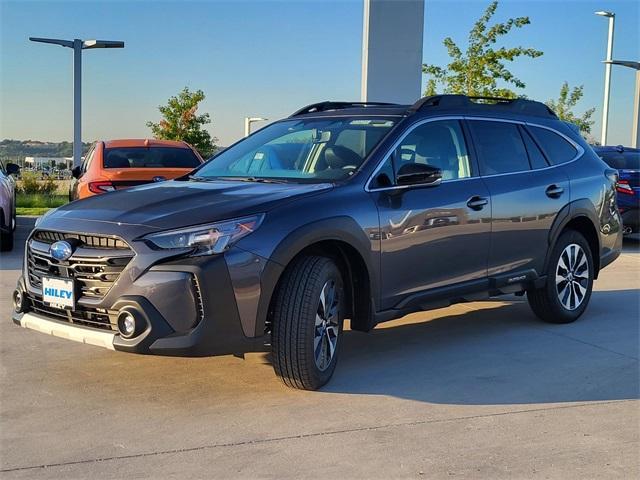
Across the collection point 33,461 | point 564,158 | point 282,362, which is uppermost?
point 564,158

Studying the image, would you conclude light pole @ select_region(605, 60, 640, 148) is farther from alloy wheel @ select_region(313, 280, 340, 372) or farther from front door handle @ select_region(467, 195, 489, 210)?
alloy wheel @ select_region(313, 280, 340, 372)

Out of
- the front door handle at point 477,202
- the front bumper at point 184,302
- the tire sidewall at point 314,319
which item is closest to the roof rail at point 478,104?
the front door handle at point 477,202

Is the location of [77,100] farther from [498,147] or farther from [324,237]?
[324,237]

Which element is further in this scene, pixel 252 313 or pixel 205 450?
pixel 252 313

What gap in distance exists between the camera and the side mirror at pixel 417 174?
4977 millimetres

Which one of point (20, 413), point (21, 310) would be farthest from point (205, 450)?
point (21, 310)

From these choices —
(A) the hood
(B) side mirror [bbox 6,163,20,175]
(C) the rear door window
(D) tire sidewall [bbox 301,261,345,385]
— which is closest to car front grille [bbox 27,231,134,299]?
(A) the hood

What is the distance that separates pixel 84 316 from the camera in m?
4.29

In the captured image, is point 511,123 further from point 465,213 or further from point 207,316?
point 207,316

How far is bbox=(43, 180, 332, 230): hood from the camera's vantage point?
419 cm

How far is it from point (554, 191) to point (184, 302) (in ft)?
11.7

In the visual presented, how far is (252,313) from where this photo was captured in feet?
13.7

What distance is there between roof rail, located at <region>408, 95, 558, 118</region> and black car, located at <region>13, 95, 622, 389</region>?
0.6 inches

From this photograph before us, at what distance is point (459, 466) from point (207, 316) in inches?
58.0
